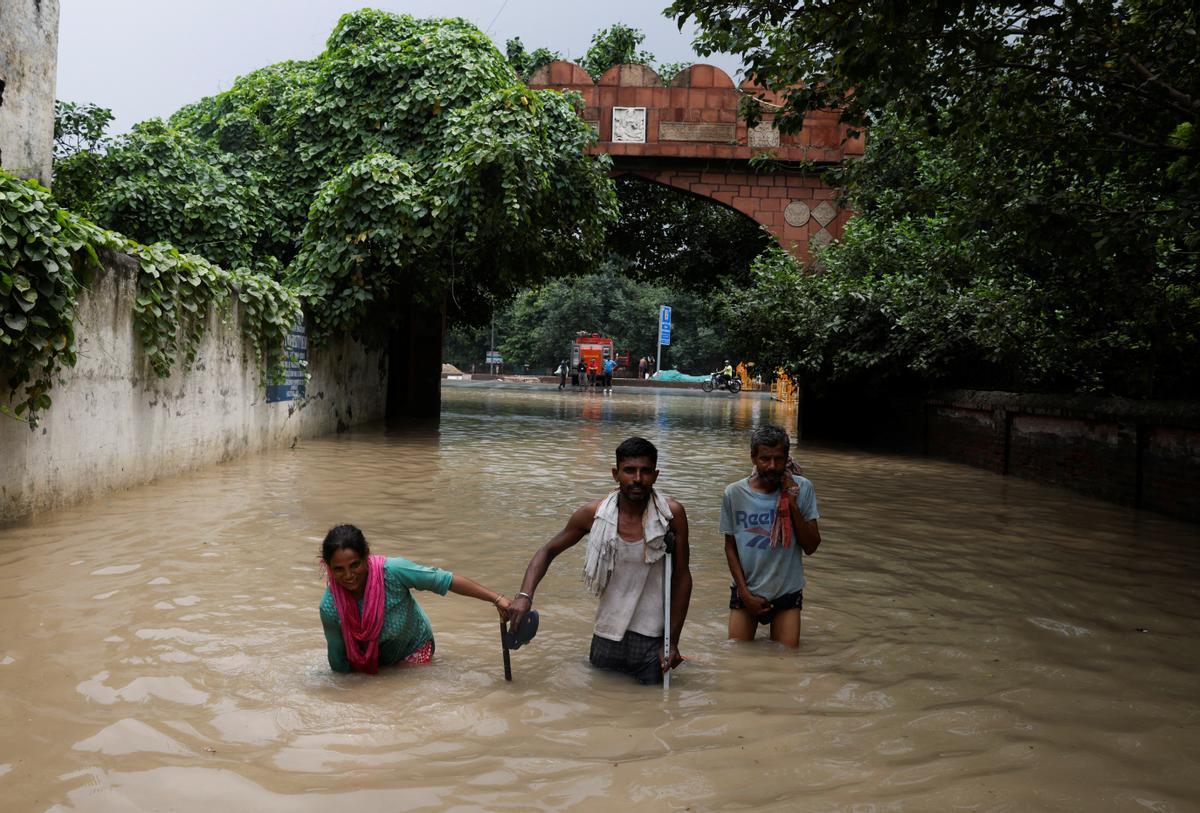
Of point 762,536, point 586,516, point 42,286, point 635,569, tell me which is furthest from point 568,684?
point 42,286

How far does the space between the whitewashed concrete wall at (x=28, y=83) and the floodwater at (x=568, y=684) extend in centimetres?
444

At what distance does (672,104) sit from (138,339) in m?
15.2

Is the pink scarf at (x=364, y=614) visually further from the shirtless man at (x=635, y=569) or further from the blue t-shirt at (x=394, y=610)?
the shirtless man at (x=635, y=569)

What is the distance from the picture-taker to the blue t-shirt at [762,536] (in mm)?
4895

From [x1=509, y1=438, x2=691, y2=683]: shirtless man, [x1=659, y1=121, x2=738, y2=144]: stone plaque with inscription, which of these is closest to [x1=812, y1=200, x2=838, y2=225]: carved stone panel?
[x1=659, y1=121, x2=738, y2=144]: stone plaque with inscription

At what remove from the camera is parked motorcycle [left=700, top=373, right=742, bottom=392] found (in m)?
46.3

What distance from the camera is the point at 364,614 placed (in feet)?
14.0

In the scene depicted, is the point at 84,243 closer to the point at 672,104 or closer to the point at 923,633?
the point at 923,633

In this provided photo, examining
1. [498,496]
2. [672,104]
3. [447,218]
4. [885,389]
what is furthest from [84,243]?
[672,104]

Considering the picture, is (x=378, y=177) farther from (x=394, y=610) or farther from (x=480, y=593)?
(x=480, y=593)

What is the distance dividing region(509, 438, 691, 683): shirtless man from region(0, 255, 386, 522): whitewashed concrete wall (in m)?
4.68

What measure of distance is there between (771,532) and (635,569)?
801 millimetres

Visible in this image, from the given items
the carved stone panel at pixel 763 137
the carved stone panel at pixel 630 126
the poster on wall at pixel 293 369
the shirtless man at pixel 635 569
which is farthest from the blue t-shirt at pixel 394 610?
the carved stone panel at pixel 630 126

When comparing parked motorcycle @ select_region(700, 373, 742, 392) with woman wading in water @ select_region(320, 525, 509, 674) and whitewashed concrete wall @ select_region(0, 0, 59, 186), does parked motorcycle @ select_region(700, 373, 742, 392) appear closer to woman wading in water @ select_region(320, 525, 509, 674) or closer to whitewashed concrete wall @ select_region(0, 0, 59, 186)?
whitewashed concrete wall @ select_region(0, 0, 59, 186)
